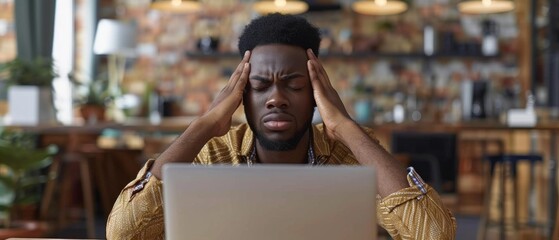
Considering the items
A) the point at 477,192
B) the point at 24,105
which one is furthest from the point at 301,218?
Answer: the point at 477,192

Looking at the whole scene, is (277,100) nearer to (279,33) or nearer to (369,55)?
(279,33)

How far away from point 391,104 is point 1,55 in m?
3.66

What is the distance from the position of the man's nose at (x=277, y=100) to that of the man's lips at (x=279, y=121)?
0.06 ft

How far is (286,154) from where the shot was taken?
1.81 m

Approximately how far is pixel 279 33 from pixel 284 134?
0.73 feet

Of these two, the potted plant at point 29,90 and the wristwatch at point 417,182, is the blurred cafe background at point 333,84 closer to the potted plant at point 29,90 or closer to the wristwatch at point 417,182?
the potted plant at point 29,90

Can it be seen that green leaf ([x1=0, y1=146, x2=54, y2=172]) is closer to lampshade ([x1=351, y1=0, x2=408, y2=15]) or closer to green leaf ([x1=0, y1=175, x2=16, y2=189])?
green leaf ([x1=0, y1=175, x2=16, y2=189])

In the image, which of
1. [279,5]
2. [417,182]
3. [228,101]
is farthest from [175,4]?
[417,182]

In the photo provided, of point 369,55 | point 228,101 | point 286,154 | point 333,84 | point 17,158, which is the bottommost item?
point 333,84

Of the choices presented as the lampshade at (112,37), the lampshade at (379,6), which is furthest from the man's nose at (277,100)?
the lampshade at (112,37)

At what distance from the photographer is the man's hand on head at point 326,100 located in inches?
70.8

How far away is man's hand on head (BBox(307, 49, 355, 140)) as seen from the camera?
1798 mm

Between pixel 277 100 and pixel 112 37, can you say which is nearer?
pixel 277 100

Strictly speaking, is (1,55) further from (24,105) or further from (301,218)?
(301,218)
